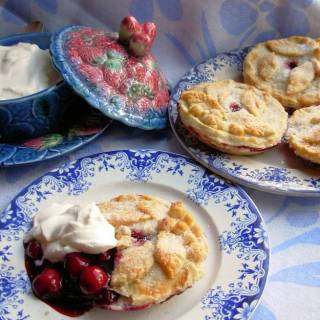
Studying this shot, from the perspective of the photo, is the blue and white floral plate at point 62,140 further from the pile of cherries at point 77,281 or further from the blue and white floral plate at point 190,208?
the pile of cherries at point 77,281

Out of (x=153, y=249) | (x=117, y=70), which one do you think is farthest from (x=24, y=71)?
(x=153, y=249)

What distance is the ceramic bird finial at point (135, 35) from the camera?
4.74ft

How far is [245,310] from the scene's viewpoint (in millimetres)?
1042

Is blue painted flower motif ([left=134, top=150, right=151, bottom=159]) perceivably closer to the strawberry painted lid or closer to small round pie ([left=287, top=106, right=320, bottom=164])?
the strawberry painted lid

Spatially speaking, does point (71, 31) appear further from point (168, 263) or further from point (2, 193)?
point (168, 263)

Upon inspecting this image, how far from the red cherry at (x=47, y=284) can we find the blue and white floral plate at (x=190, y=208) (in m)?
0.02

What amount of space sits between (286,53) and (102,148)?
617mm

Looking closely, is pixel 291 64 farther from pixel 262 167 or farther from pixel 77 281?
pixel 77 281

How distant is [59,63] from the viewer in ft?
4.41

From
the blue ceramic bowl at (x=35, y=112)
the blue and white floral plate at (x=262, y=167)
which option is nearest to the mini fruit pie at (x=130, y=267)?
the blue and white floral plate at (x=262, y=167)

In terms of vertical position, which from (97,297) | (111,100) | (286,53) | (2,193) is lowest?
(2,193)

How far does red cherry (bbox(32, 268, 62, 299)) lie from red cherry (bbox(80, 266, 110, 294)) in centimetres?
5

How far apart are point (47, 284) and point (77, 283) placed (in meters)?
0.06

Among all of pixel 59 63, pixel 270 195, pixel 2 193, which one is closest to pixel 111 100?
pixel 59 63
